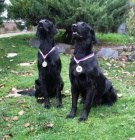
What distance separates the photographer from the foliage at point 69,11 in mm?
10430

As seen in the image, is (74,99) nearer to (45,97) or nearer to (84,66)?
(84,66)

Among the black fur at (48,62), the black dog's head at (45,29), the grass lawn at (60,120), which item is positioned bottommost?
the grass lawn at (60,120)

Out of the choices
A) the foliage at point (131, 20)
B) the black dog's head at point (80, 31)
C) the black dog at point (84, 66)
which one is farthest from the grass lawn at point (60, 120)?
the foliage at point (131, 20)

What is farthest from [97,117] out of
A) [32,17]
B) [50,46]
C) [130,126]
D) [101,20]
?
[32,17]

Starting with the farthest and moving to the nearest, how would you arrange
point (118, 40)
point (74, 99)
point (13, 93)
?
point (118, 40) < point (13, 93) < point (74, 99)

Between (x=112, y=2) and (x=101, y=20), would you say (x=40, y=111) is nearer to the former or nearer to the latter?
(x=101, y=20)

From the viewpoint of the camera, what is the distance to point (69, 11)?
10.6 m

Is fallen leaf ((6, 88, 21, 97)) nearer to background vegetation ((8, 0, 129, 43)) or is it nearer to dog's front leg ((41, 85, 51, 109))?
dog's front leg ((41, 85, 51, 109))

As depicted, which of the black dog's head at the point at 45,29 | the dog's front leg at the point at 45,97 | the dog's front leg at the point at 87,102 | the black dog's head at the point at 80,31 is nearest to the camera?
the black dog's head at the point at 80,31

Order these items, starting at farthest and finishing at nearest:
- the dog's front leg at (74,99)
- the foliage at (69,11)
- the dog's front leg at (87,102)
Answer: the foliage at (69,11) → the dog's front leg at (74,99) → the dog's front leg at (87,102)

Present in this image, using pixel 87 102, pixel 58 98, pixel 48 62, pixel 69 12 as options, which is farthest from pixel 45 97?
pixel 69 12

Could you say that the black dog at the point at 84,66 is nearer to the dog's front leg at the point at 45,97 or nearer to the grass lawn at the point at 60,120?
the grass lawn at the point at 60,120

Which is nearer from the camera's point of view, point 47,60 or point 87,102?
point 87,102

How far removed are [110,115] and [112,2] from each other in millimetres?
7925
